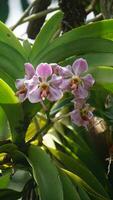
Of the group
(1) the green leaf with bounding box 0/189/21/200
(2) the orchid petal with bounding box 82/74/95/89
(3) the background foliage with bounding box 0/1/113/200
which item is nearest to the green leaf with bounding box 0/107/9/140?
(3) the background foliage with bounding box 0/1/113/200

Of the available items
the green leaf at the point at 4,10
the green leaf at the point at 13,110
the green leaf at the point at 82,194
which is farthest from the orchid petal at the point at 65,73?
the green leaf at the point at 4,10

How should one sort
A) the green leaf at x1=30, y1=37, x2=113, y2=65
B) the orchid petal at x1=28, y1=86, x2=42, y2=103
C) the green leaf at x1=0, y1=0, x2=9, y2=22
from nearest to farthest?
the orchid petal at x1=28, y1=86, x2=42, y2=103 → the green leaf at x1=30, y1=37, x2=113, y2=65 → the green leaf at x1=0, y1=0, x2=9, y2=22

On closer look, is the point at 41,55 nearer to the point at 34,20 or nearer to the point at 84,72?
the point at 84,72

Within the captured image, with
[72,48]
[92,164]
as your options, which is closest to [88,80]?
[72,48]

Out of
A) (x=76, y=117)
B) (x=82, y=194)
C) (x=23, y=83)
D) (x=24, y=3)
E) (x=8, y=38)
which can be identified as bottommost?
(x=82, y=194)

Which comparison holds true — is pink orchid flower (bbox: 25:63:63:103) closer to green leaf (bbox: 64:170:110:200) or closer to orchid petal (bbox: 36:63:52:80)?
orchid petal (bbox: 36:63:52:80)

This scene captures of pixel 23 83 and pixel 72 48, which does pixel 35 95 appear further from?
pixel 72 48
